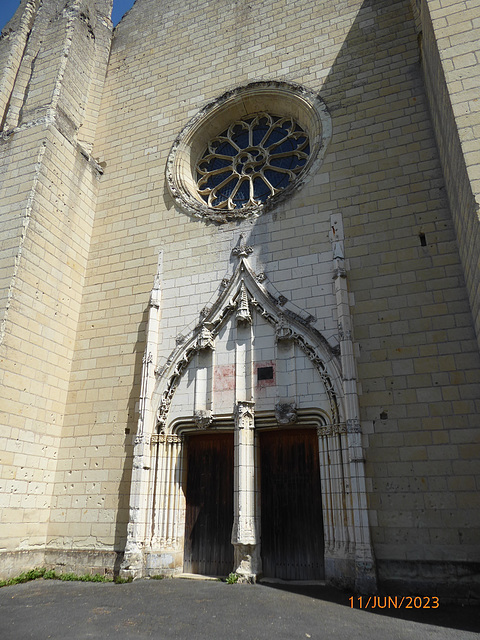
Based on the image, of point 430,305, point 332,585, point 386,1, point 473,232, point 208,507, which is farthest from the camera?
point 386,1

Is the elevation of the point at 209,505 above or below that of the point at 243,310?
below

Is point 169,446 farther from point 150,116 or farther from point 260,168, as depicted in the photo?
point 150,116

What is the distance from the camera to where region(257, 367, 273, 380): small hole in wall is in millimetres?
6911

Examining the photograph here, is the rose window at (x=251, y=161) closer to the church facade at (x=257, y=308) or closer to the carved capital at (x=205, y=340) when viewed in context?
the church facade at (x=257, y=308)

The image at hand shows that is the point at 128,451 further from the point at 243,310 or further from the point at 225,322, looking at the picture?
the point at 243,310

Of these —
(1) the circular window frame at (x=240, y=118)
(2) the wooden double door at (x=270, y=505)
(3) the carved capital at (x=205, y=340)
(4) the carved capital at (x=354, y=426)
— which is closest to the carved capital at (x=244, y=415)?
(2) the wooden double door at (x=270, y=505)

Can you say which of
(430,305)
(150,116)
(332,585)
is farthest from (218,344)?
(150,116)

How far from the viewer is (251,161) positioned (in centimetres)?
895

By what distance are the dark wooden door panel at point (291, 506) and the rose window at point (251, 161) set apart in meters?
4.18

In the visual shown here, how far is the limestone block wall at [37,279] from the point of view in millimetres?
6875

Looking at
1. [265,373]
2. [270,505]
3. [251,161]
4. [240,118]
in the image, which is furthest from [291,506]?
[240,118]

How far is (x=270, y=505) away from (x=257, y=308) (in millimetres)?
2883

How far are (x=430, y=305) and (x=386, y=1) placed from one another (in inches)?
241

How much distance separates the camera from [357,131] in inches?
309
